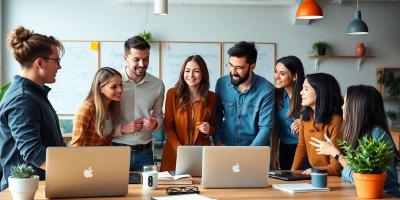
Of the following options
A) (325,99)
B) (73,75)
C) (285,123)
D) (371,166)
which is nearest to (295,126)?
(285,123)

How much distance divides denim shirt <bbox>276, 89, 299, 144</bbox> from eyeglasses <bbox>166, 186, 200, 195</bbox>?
1.39 metres

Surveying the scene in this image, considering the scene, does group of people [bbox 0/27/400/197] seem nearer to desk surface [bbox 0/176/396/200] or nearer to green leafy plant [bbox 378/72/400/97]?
desk surface [bbox 0/176/396/200]

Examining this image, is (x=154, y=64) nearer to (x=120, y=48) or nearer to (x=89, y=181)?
(x=120, y=48)

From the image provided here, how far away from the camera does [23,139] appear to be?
2396 millimetres

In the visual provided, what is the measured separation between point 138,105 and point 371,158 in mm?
1769

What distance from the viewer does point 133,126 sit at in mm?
3445

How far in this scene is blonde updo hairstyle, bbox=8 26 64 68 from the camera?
259cm

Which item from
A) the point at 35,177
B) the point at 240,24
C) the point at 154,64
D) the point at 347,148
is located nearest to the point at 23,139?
the point at 35,177

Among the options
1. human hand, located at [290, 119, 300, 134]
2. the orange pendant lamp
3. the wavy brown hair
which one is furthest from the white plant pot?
the orange pendant lamp

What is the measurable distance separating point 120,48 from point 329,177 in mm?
4549

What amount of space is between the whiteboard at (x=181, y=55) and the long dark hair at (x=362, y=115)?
431cm

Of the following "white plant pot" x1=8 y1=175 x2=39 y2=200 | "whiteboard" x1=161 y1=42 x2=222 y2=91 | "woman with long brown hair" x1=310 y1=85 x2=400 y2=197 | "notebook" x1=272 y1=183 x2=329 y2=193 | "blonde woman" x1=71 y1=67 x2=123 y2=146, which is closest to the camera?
"white plant pot" x1=8 y1=175 x2=39 y2=200

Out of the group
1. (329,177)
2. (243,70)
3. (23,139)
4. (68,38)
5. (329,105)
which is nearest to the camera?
(23,139)

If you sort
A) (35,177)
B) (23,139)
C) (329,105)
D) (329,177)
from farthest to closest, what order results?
1. (329,105)
2. (329,177)
3. (23,139)
4. (35,177)
